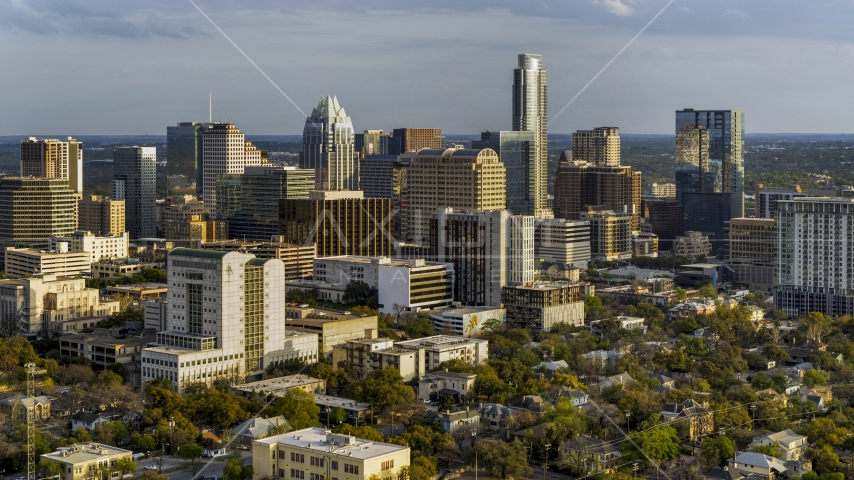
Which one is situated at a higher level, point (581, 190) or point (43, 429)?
point (581, 190)

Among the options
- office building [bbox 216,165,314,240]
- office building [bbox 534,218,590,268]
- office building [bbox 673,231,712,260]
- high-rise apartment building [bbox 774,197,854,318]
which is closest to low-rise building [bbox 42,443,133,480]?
high-rise apartment building [bbox 774,197,854,318]

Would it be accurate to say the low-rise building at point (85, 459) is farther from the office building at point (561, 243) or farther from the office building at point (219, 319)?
the office building at point (561, 243)

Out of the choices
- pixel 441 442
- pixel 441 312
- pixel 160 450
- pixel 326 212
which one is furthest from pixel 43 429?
pixel 326 212

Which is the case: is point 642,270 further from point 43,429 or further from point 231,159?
point 43,429

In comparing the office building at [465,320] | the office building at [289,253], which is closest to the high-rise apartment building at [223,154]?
the office building at [289,253]

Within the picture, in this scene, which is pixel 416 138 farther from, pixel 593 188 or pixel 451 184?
pixel 451 184

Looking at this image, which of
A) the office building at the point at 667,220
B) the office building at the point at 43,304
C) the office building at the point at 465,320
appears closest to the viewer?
the office building at the point at 43,304

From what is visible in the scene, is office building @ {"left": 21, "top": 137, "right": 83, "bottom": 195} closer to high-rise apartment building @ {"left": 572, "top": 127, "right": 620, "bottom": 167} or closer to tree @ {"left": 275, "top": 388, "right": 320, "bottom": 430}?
high-rise apartment building @ {"left": 572, "top": 127, "right": 620, "bottom": 167}
